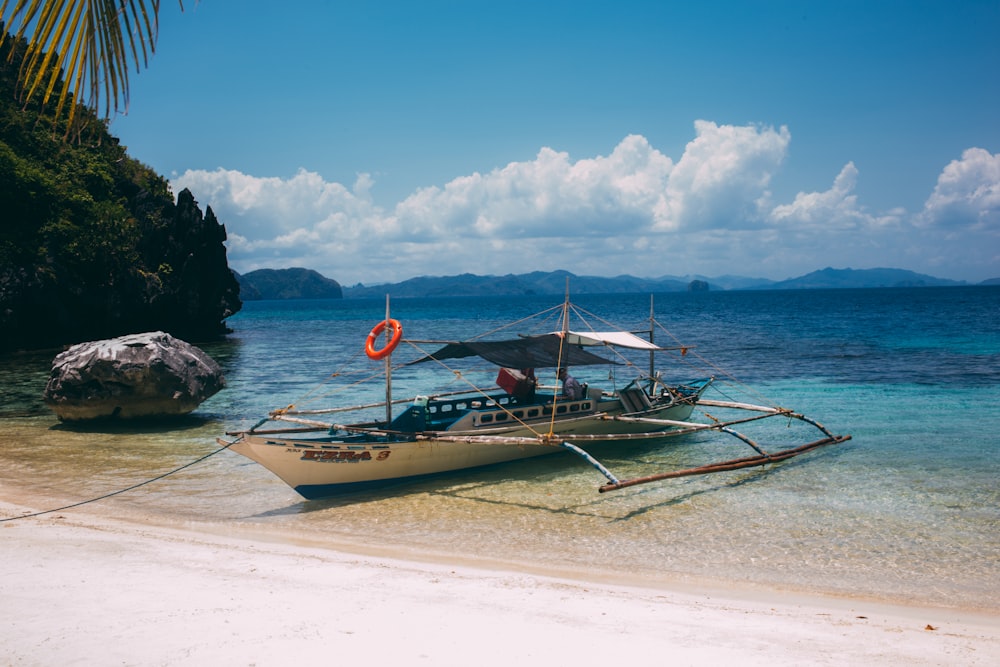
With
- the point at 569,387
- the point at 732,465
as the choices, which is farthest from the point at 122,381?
the point at 732,465

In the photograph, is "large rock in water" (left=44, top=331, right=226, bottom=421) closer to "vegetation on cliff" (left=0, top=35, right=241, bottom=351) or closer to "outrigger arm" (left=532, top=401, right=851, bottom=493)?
"outrigger arm" (left=532, top=401, right=851, bottom=493)

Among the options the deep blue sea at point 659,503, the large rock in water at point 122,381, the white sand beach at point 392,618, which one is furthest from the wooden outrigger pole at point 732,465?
the large rock in water at point 122,381

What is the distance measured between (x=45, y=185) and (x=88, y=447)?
32641mm

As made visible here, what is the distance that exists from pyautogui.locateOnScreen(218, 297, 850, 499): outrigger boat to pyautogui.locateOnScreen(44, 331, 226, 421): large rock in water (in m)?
2.98

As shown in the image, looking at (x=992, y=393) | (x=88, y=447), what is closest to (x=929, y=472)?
(x=992, y=393)

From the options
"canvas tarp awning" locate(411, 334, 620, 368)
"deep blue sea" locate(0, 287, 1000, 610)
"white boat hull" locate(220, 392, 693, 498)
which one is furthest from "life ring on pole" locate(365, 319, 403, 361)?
"deep blue sea" locate(0, 287, 1000, 610)

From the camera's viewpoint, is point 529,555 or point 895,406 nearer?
point 529,555

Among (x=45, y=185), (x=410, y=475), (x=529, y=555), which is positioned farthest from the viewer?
(x=45, y=185)

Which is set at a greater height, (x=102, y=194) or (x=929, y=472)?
(x=102, y=194)

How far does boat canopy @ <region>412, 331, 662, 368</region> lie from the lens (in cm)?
1711

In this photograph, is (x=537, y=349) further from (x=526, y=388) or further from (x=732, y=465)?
(x=732, y=465)

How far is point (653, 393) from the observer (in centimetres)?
2117

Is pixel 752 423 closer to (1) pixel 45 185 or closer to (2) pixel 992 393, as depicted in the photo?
(2) pixel 992 393

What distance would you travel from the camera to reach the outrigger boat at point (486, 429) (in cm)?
1367
